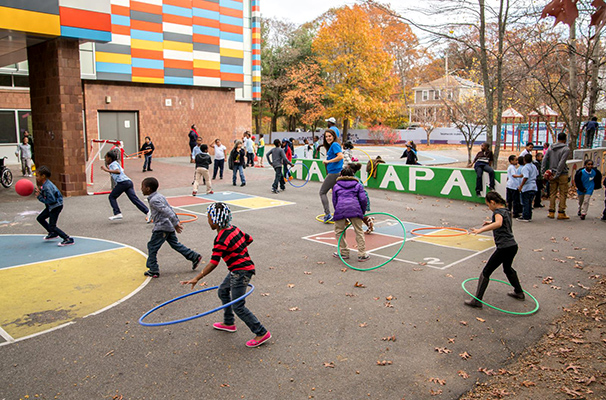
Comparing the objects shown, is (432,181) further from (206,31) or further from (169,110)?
(206,31)

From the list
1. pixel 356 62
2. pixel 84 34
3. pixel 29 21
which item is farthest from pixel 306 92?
pixel 29 21

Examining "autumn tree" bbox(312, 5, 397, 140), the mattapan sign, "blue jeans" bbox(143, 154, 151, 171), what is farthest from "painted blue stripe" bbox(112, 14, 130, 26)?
"autumn tree" bbox(312, 5, 397, 140)

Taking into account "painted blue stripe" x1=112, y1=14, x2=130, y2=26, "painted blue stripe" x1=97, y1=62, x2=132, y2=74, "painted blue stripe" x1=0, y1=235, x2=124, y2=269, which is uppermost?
"painted blue stripe" x1=112, y1=14, x2=130, y2=26

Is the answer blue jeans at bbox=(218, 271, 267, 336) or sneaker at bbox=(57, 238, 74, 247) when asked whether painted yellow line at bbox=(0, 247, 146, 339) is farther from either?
blue jeans at bbox=(218, 271, 267, 336)

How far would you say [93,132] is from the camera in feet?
98.4

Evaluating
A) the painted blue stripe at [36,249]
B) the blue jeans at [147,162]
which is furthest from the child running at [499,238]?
the blue jeans at [147,162]

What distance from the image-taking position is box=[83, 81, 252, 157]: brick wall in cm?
3008

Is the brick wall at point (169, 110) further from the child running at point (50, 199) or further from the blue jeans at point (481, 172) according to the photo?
the blue jeans at point (481, 172)

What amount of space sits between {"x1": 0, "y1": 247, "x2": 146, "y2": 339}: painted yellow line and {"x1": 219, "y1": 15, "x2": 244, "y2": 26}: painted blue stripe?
95.7 ft

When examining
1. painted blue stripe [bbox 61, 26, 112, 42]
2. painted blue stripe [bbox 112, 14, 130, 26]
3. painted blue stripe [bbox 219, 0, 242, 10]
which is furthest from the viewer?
painted blue stripe [bbox 219, 0, 242, 10]

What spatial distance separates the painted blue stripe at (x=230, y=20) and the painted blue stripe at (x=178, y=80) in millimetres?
5408

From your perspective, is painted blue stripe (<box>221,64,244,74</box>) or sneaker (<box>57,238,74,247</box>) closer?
sneaker (<box>57,238,74,247</box>)

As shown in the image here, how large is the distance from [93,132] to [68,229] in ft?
65.1

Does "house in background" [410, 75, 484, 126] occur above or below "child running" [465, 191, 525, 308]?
above
